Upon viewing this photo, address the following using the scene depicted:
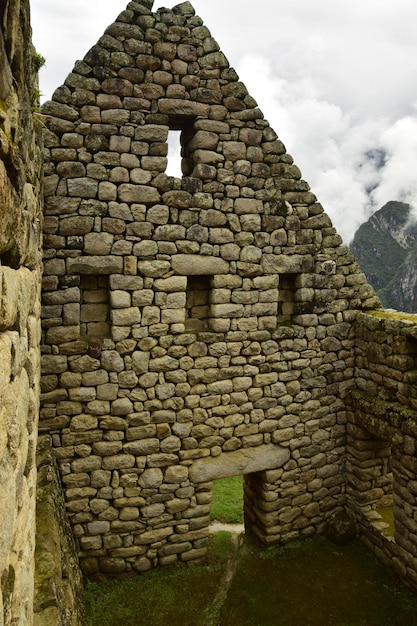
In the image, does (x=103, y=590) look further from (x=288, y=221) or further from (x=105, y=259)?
(x=288, y=221)

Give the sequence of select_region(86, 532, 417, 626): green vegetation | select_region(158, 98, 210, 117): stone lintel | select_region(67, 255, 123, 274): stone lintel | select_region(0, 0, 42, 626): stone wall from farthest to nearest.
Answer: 1. select_region(158, 98, 210, 117): stone lintel
2. select_region(86, 532, 417, 626): green vegetation
3. select_region(67, 255, 123, 274): stone lintel
4. select_region(0, 0, 42, 626): stone wall

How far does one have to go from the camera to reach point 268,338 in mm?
6273

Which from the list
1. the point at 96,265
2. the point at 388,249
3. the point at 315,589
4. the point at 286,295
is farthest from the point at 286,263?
the point at 388,249

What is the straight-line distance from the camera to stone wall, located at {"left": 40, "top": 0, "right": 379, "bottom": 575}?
5.25 meters

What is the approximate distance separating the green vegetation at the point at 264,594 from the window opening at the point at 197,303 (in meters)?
3.34

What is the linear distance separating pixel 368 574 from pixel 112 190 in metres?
6.17

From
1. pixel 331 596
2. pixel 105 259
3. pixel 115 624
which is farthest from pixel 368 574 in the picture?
pixel 105 259

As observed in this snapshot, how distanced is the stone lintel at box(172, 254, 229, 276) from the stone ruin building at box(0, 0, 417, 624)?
0.03 meters

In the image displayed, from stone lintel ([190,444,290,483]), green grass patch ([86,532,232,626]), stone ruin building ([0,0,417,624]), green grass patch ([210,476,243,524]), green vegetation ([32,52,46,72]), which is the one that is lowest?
green grass patch ([210,476,243,524])

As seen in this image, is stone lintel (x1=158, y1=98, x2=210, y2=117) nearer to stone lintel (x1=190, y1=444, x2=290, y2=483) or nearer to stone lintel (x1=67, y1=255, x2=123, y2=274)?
stone lintel (x1=67, y1=255, x2=123, y2=274)

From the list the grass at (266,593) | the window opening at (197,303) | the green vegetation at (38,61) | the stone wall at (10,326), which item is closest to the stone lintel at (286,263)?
the window opening at (197,303)

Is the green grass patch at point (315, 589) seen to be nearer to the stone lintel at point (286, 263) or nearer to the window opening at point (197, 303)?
the window opening at point (197, 303)

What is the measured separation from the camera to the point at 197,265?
5.69 meters

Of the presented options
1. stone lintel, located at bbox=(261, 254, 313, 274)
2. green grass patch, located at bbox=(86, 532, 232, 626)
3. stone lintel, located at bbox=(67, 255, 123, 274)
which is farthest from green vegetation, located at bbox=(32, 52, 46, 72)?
green grass patch, located at bbox=(86, 532, 232, 626)
